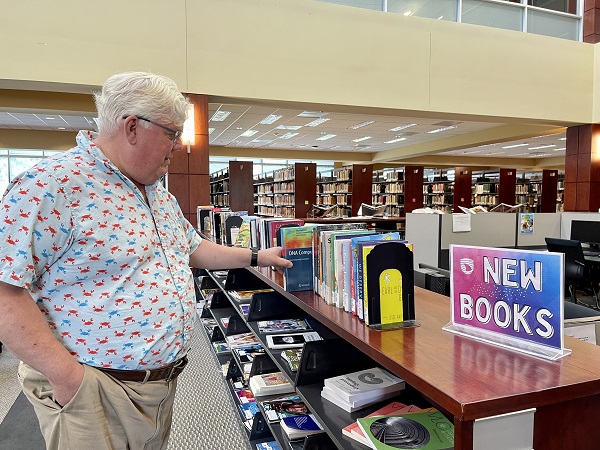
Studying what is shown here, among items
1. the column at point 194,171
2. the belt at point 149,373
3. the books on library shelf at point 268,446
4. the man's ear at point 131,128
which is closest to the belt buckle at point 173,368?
the belt at point 149,373

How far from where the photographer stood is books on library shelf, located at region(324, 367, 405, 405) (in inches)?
51.8

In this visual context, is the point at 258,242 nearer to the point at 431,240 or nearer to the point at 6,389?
the point at 6,389

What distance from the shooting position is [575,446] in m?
0.90

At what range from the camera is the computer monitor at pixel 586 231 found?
18.2 feet

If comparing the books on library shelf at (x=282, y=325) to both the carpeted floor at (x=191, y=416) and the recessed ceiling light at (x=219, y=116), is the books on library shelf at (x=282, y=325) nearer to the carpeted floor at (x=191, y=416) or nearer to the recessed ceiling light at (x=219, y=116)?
the carpeted floor at (x=191, y=416)

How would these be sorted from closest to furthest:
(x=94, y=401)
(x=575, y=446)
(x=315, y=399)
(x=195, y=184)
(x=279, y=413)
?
(x=575, y=446), (x=94, y=401), (x=315, y=399), (x=279, y=413), (x=195, y=184)

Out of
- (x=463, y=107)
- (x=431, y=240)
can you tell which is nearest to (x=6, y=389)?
(x=431, y=240)

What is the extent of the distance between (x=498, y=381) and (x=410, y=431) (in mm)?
372

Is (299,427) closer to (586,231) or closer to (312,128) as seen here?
(586,231)

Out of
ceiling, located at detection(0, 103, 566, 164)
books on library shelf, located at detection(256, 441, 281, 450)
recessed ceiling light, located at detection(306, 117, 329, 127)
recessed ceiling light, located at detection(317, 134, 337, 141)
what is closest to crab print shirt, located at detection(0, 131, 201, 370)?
books on library shelf, located at detection(256, 441, 281, 450)

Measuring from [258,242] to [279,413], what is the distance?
1112 millimetres

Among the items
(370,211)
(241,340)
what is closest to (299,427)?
(241,340)

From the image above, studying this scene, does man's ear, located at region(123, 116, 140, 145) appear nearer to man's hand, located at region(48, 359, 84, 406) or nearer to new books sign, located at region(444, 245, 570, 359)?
man's hand, located at region(48, 359, 84, 406)

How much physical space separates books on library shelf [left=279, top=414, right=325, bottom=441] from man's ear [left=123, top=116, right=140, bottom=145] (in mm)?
1251
